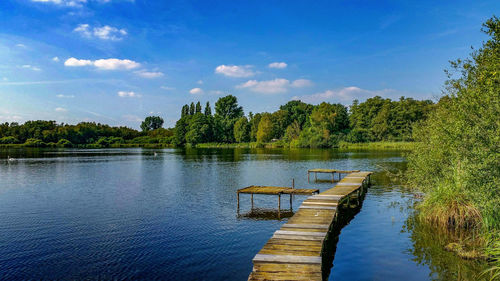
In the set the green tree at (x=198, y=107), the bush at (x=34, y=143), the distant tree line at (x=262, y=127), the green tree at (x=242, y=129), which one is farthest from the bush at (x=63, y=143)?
the green tree at (x=242, y=129)

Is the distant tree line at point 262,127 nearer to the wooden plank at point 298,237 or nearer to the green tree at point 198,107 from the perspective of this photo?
the green tree at point 198,107

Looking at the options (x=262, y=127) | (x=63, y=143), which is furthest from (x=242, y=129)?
(x=63, y=143)

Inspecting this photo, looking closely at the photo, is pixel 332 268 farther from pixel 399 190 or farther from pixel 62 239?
pixel 399 190

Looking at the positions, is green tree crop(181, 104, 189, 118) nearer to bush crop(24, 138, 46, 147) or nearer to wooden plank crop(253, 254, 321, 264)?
bush crop(24, 138, 46, 147)

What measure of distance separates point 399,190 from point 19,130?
562 feet

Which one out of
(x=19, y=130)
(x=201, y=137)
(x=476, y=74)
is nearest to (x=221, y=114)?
(x=201, y=137)

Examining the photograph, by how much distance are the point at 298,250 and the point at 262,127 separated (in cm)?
11829

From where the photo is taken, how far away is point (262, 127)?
12912cm

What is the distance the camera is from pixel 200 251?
46.0ft

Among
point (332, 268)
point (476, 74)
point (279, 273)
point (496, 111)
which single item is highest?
point (476, 74)

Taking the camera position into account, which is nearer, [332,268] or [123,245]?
[332,268]

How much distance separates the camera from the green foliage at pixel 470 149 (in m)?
11.4

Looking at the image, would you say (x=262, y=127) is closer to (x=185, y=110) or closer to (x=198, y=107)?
(x=198, y=107)

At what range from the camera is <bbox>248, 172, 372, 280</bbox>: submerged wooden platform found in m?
9.52
